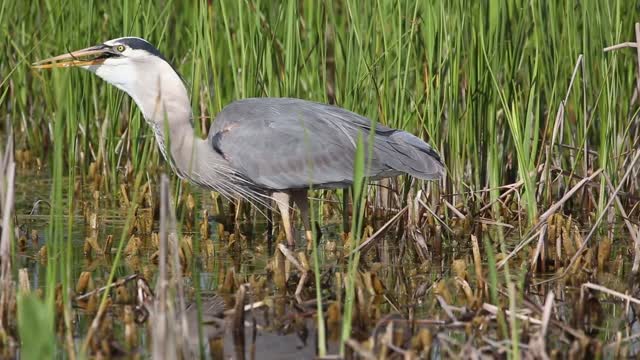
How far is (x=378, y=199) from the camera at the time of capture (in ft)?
19.5

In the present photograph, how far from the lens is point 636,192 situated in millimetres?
5754

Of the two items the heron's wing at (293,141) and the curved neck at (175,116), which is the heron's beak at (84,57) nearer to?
the curved neck at (175,116)

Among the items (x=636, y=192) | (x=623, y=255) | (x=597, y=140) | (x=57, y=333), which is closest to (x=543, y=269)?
(x=623, y=255)

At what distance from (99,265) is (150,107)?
83 cm

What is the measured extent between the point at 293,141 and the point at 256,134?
0.17 meters

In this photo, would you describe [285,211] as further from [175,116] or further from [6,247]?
[6,247]

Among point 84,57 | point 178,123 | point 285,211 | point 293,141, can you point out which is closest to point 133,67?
point 84,57

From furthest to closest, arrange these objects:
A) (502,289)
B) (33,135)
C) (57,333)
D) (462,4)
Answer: (33,135), (462,4), (502,289), (57,333)

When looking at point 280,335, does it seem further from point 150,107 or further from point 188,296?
point 150,107

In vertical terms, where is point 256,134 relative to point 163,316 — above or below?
above

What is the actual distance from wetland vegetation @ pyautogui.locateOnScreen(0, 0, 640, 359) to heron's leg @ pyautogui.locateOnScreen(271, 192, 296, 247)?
0.32 feet

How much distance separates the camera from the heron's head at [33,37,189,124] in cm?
530

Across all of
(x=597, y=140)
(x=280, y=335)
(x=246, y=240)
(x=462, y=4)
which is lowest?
(x=280, y=335)

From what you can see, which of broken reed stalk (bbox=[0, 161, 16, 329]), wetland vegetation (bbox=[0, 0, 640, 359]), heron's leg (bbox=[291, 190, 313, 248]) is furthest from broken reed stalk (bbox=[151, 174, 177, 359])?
heron's leg (bbox=[291, 190, 313, 248])
